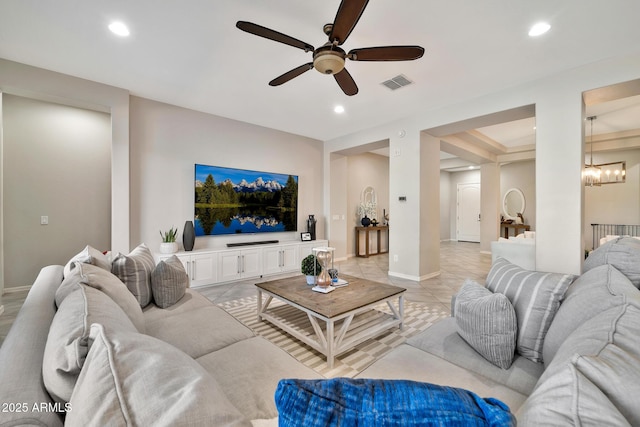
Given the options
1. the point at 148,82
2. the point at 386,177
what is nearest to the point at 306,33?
the point at 148,82

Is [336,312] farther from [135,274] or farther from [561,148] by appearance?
[561,148]

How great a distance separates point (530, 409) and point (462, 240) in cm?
1066

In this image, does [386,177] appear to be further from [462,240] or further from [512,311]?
[512,311]

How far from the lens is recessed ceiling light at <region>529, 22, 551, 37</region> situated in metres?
2.34

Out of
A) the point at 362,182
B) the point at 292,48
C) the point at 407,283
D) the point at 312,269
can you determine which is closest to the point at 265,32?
the point at 292,48

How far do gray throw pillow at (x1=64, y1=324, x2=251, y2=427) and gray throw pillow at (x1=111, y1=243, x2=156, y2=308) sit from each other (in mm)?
1465

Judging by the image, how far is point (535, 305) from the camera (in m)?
1.30

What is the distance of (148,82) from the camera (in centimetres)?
340

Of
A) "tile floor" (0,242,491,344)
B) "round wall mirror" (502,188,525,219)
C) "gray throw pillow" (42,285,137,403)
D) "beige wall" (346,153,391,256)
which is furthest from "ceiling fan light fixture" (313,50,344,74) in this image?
"round wall mirror" (502,188,525,219)

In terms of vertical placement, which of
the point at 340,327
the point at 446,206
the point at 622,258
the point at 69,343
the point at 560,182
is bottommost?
the point at 340,327

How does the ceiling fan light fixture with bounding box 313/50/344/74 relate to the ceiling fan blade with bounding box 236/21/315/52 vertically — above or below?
below

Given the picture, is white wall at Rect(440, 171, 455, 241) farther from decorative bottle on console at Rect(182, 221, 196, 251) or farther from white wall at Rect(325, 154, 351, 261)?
decorative bottle on console at Rect(182, 221, 196, 251)

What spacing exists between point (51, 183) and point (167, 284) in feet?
11.4

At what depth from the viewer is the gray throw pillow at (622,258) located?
1.31 meters
